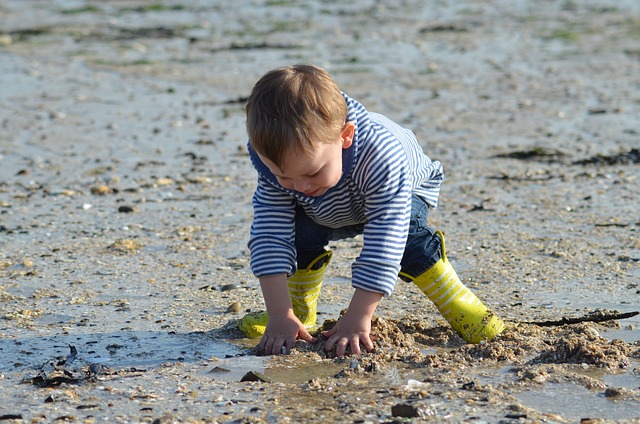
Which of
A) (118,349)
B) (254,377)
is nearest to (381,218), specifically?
(254,377)

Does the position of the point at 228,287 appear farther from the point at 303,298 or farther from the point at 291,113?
the point at 291,113

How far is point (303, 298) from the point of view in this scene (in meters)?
4.10

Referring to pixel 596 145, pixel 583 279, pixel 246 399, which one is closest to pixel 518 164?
pixel 596 145

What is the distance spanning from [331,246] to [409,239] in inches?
56.2

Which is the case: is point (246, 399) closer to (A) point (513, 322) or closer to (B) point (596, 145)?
(A) point (513, 322)

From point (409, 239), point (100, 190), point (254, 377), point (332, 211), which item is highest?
point (332, 211)

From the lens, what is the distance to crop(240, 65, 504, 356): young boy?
3.39 metres

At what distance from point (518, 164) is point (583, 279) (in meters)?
2.58

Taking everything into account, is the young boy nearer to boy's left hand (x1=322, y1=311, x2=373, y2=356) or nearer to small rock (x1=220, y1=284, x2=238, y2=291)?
boy's left hand (x1=322, y1=311, x2=373, y2=356)

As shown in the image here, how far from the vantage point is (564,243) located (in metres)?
5.20

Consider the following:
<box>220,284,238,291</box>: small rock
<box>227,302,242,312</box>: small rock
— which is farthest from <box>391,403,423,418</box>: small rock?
<box>220,284,238,291</box>: small rock

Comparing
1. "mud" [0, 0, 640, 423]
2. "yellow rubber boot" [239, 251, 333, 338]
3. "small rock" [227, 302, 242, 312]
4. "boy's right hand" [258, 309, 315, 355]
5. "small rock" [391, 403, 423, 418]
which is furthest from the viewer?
"small rock" [227, 302, 242, 312]

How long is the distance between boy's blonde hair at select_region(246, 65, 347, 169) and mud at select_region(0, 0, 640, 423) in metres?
0.78

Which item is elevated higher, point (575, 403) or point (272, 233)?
point (272, 233)
